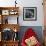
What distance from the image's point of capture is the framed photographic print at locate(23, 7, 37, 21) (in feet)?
19.4

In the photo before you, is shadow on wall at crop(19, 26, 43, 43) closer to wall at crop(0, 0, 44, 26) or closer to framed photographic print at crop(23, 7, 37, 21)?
wall at crop(0, 0, 44, 26)

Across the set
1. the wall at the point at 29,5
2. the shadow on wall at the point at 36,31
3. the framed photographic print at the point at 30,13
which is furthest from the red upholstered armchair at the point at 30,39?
the framed photographic print at the point at 30,13

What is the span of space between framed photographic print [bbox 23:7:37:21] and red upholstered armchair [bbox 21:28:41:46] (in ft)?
1.51

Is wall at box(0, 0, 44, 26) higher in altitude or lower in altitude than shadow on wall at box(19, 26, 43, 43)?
higher

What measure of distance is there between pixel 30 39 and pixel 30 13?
1106 millimetres

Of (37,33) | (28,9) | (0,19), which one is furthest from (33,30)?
(0,19)

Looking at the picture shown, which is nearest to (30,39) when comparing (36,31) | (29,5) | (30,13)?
(36,31)

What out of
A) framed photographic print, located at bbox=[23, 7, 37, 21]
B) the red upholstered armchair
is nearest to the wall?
framed photographic print, located at bbox=[23, 7, 37, 21]

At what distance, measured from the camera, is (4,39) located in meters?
5.78

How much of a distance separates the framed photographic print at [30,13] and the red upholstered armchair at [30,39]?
0.46m

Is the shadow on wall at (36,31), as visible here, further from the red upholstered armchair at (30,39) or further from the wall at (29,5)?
the red upholstered armchair at (30,39)

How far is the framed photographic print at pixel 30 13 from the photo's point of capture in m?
5.90

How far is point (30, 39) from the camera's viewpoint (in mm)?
5348

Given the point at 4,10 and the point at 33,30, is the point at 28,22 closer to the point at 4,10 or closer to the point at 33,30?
the point at 33,30
